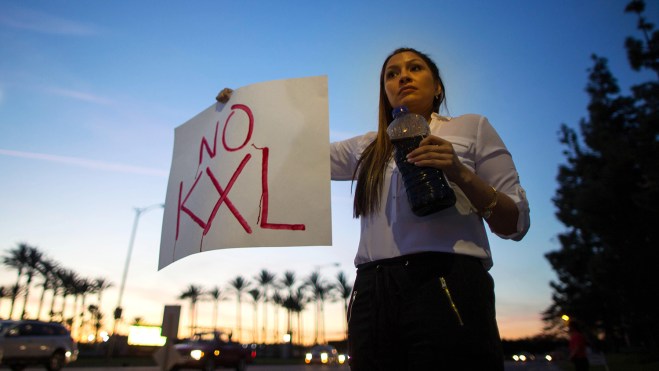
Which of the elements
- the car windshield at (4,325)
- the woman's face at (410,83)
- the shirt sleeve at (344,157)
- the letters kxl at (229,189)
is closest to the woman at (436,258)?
the woman's face at (410,83)

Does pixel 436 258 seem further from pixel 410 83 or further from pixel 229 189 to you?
pixel 229 189

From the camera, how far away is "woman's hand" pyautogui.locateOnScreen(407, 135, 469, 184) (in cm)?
144

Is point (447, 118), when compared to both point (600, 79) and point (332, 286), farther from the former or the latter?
point (332, 286)

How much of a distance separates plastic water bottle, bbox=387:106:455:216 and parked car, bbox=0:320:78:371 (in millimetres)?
18955

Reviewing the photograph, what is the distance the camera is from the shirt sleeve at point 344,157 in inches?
87.4

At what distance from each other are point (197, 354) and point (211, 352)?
722 millimetres

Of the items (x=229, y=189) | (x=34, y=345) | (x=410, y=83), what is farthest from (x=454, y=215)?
(x=34, y=345)

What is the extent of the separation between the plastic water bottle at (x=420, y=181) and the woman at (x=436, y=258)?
51 mm

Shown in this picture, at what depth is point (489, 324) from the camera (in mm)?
1407

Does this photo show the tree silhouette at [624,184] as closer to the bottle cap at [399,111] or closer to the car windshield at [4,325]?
the bottle cap at [399,111]

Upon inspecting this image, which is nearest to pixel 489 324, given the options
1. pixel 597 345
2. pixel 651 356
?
pixel 651 356

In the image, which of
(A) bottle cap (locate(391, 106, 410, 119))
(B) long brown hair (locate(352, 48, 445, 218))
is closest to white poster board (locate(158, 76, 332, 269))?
(B) long brown hair (locate(352, 48, 445, 218))

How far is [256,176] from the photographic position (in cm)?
226

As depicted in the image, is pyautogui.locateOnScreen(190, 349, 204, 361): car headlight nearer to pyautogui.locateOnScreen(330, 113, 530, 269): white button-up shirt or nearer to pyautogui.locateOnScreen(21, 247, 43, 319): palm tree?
pyautogui.locateOnScreen(330, 113, 530, 269): white button-up shirt
